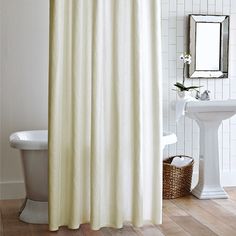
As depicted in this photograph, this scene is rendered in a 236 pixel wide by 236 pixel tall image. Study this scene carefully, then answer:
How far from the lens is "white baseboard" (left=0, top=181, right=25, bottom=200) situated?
4.88 meters

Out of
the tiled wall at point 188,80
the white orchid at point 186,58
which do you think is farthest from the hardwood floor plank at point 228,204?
the white orchid at point 186,58

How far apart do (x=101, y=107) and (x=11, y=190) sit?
5.49 ft

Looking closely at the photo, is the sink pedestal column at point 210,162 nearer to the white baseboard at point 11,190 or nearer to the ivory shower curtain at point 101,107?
the ivory shower curtain at point 101,107

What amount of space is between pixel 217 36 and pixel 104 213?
2449 millimetres

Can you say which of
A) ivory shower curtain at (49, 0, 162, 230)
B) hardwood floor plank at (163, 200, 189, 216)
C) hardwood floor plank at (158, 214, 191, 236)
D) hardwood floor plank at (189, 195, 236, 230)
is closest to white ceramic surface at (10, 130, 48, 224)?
ivory shower curtain at (49, 0, 162, 230)

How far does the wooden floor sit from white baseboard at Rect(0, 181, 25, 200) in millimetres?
86

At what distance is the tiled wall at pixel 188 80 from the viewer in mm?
5266

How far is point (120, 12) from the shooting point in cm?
370

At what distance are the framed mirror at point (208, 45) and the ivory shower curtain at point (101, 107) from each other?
5.08 feet

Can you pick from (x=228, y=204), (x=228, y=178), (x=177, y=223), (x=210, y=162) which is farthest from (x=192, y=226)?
(x=228, y=178)

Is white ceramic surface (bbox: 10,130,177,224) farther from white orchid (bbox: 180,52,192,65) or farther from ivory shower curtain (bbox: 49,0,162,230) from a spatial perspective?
white orchid (bbox: 180,52,192,65)

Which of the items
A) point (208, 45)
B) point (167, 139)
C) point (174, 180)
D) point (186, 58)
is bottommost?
point (174, 180)

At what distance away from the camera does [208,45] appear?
528 cm

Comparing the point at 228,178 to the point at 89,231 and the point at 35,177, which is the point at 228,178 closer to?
the point at 89,231
